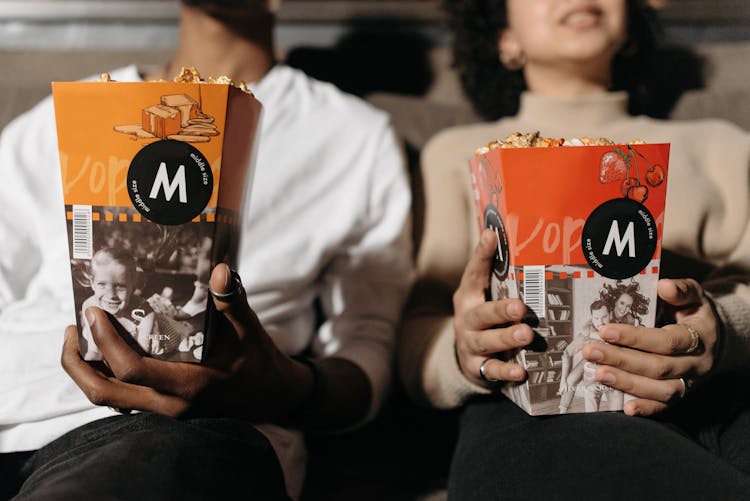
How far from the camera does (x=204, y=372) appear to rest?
671 millimetres

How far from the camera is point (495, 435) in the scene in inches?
29.9

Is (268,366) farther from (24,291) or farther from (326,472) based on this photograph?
(24,291)

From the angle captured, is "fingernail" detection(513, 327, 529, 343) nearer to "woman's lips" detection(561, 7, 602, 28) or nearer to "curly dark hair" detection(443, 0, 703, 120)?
"woman's lips" detection(561, 7, 602, 28)

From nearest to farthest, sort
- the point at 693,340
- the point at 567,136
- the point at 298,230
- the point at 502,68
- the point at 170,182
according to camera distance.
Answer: the point at 170,182
the point at 693,340
the point at 298,230
the point at 567,136
the point at 502,68

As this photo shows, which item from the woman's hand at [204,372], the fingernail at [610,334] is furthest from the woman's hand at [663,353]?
the woman's hand at [204,372]

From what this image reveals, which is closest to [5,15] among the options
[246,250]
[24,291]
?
[24,291]

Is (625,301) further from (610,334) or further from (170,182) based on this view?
(170,182)

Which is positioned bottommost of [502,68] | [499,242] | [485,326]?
[485,326]

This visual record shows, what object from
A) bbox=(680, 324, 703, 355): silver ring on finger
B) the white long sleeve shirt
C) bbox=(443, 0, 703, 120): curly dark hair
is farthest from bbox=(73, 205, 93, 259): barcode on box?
bbox=(443, 0, 703, 120): curly dark hair

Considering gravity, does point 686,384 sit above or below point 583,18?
below

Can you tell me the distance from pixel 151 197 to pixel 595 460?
20.0 inches

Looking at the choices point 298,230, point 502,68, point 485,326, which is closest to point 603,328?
point 485,326

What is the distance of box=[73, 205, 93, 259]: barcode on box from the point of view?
23.8 inches

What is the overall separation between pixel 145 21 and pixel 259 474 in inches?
47.9
